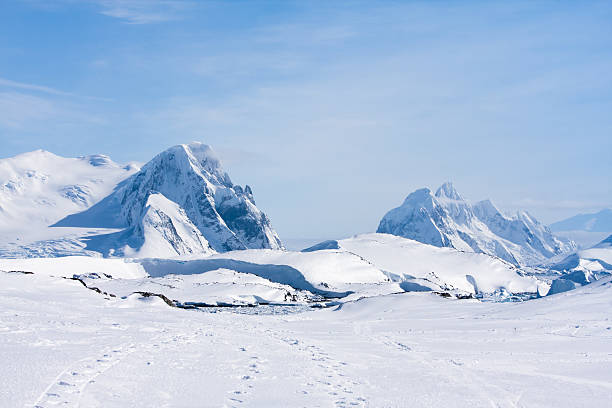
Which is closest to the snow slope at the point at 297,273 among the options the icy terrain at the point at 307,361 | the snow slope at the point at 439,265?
the snow slope at the point at 439,265

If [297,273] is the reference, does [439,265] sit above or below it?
below

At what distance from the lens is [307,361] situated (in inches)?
712

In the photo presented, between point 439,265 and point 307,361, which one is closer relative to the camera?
point 307,361

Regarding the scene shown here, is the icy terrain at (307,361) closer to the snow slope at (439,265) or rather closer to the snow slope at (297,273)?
the snow slope at (297,273)

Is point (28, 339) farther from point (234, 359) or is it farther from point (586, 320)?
point (586, 320)

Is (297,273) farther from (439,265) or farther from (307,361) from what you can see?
(307,361)

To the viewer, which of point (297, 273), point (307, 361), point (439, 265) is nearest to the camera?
point (307, 361)

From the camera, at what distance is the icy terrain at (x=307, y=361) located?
501 inches

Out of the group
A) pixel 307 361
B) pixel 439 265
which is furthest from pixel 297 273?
pixel 307 361

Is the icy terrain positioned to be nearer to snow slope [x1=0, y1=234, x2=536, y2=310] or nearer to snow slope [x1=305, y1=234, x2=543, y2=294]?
snow slope [x1=0, y1=234, x2=536, y2=310]

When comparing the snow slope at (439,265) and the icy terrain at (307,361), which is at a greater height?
the icy terrain at (307,361)

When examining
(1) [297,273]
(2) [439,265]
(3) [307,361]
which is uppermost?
(3) [307,361]

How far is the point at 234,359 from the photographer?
59.4ft

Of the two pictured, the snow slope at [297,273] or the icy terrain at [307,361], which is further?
the snow slope at [297,273]
